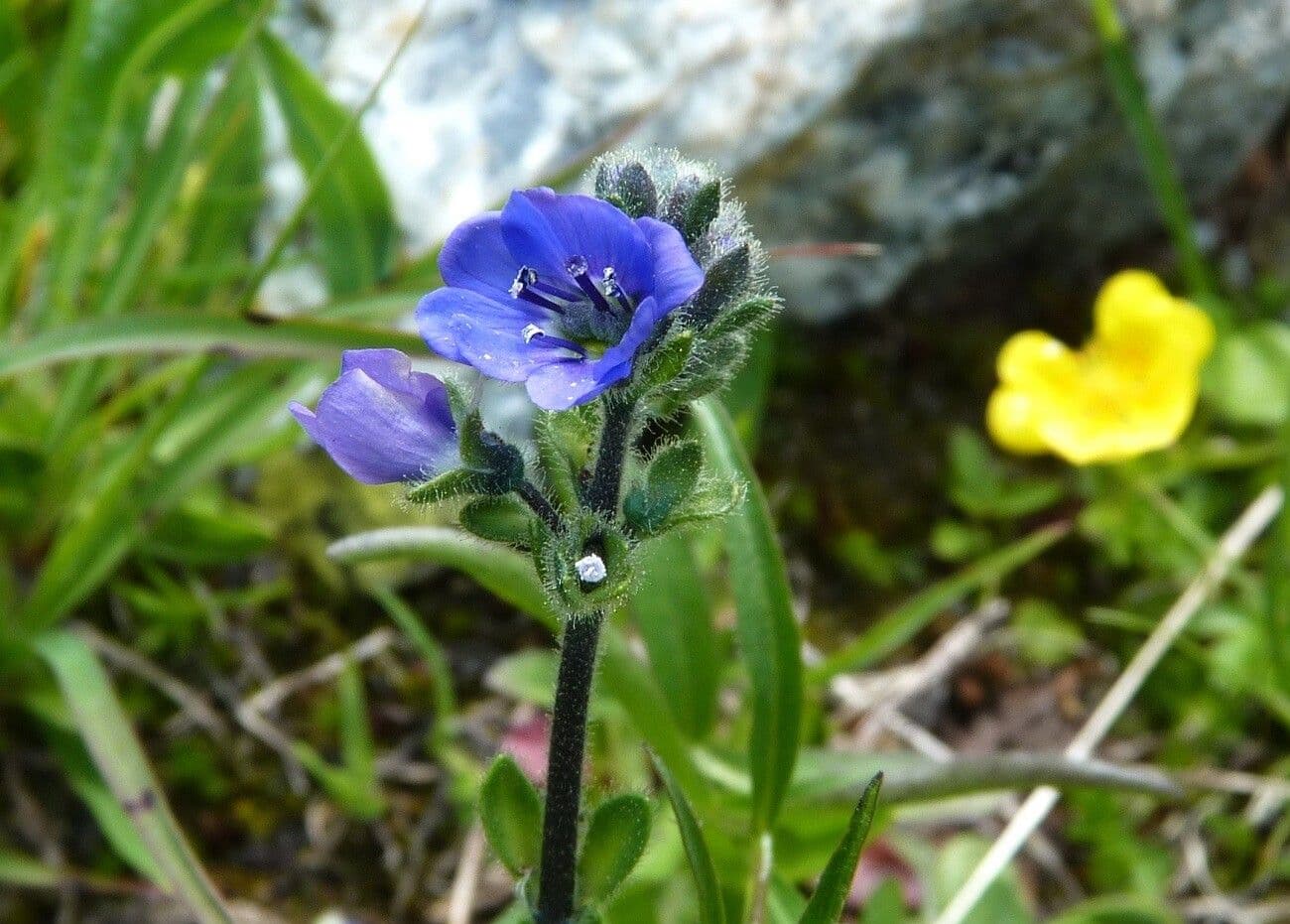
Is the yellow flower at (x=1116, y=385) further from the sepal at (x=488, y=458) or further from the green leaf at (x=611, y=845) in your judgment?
the sepal at (x=488, y=458)

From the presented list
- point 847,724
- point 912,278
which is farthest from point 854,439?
point 847,724

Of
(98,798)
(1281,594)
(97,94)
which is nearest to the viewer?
(98,798)

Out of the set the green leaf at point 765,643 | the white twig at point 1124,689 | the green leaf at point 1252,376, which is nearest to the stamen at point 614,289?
the green leaf at point 765,643

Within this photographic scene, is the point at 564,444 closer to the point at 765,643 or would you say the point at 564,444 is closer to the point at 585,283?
the point at 585,283

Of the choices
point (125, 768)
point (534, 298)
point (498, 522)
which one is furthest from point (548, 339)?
point (125, 768)

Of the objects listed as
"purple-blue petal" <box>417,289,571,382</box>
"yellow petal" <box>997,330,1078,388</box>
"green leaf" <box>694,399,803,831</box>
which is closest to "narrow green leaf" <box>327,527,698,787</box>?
"green leaf" <box>694,399,803,831</box>

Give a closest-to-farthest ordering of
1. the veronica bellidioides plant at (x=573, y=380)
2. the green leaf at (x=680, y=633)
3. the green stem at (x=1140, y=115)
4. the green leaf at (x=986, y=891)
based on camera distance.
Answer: the veronica bellidioides plant at (x=573, y=380)
the green leaf at (x=680, y=633)
the green leaf at (x=986, y=891)
the green stem at (x=1140, y=115)
